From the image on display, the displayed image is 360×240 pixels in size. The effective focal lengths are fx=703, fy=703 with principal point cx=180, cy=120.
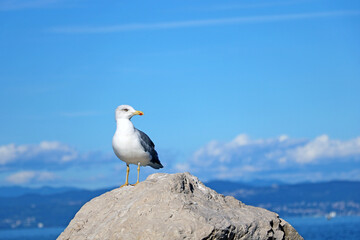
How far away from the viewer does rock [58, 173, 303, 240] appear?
12039 mm

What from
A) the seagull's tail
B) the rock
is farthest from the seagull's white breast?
the rock

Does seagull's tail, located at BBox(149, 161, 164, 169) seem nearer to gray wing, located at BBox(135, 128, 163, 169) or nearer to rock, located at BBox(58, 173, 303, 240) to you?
gray wing, located at BBox(135, 128, 163, 169)

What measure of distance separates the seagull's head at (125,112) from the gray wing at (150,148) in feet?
1.56

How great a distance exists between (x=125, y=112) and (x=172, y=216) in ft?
13.7

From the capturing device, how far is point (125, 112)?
15.8 metres

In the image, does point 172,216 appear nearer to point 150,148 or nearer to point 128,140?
point 128,140

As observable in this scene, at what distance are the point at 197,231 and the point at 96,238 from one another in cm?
199

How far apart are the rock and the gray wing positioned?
1.91 m

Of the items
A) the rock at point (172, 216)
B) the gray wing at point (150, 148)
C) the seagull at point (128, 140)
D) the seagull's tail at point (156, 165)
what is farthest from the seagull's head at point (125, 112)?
the rock at point (172, 216)

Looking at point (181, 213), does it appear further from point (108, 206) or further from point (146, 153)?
point (146, 153)

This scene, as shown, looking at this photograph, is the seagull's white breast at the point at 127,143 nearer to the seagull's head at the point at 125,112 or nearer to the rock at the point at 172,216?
the seagull's head at the point at 125,112

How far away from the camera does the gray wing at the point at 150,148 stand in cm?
1614

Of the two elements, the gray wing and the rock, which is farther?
the gray wing

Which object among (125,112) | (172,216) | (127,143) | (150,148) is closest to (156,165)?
(150,148)
